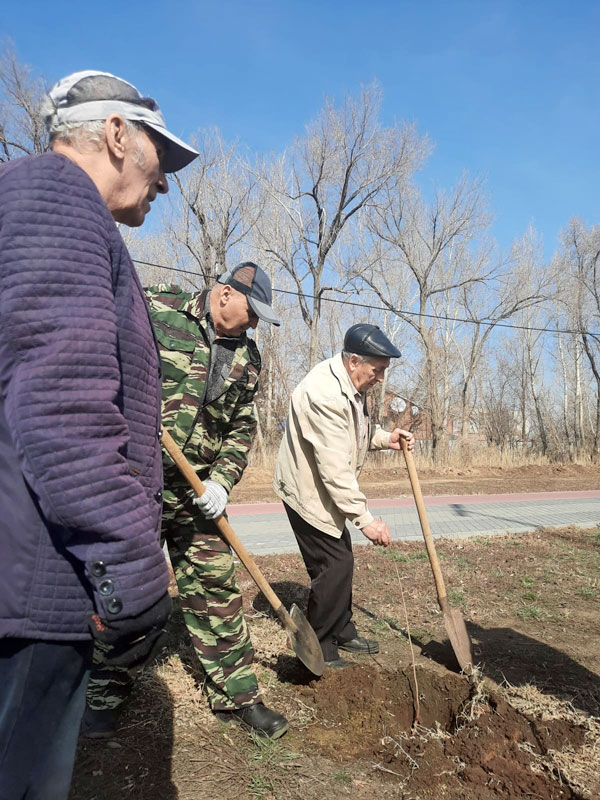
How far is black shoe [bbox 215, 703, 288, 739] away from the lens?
9.89 feet

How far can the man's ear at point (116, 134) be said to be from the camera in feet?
4.90

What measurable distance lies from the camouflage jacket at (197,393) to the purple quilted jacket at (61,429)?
1.63 m

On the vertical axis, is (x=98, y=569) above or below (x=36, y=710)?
above

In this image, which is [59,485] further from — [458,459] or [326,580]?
[458,459]

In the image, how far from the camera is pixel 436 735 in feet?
9.75

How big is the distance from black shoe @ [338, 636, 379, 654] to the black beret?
195 centimetres

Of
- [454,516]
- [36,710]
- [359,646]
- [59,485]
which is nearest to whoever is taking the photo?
[59,485]

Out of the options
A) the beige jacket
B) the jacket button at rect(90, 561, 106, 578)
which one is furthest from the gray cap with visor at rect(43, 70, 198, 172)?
the beige jacket

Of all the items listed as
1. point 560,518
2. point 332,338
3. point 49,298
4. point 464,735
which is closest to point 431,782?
point 464,735

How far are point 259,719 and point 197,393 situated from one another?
5.46ft

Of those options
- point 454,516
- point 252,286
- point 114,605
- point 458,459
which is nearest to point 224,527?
point 252,286

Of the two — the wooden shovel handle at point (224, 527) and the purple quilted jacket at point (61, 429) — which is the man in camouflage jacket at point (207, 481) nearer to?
the wooden shovel handle at point (224, 527)

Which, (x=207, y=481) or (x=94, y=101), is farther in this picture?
(x=207, y=481)

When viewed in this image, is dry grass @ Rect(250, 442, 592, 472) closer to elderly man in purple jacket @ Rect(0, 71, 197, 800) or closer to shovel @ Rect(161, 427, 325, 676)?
shovel @ Rect(161, 427, 325, 676)
